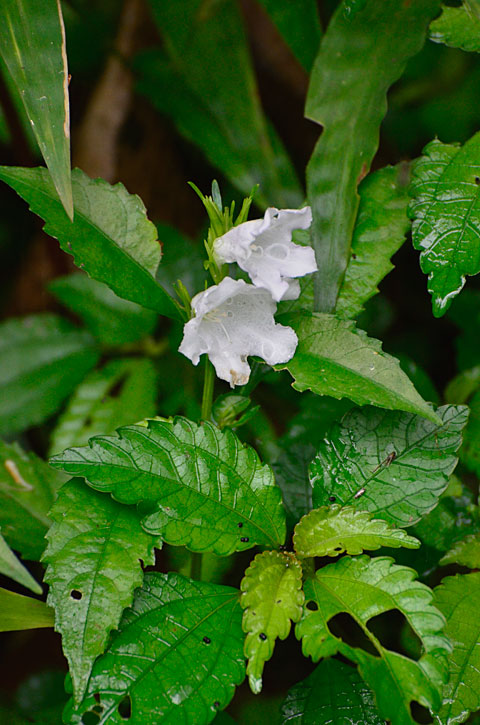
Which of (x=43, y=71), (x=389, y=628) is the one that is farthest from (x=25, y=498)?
(x=389, y=628)

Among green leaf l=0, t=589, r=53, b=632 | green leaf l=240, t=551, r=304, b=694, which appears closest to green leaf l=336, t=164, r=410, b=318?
green leaf l=240, t=551, r=304, b=694

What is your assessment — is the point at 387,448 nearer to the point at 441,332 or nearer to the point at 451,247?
the point at 451,247

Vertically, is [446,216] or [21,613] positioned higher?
[446,216]

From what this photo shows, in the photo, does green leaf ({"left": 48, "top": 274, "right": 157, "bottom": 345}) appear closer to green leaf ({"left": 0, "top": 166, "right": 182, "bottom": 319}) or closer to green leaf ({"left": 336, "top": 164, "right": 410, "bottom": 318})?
green leaf ({"left": 0, "top": 166, "right": 182, "bottom": 319})

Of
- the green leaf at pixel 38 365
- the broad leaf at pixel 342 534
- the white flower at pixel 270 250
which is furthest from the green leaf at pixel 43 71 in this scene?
the green leaf at pixel 38 365

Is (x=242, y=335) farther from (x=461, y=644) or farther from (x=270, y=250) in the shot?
(x=461, y=644)

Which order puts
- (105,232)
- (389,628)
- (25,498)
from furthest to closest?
1. (389,628)
2. (25,498)
3. (105,232)
